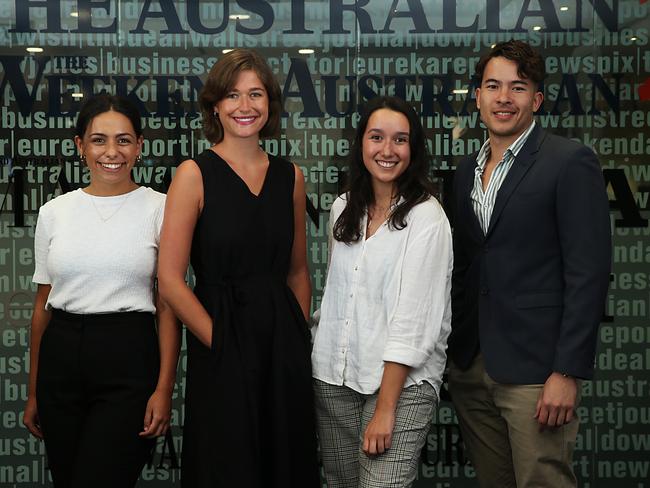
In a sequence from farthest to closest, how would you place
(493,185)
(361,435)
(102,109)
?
(102,109) → (493,185) → (361,435)

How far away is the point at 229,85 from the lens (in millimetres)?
3293

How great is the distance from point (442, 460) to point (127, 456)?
2.33m

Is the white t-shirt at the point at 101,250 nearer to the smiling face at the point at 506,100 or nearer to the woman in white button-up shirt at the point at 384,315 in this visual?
the woman in white button-up shirt at the point at 384,315

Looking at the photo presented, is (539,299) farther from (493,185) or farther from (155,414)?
(155,414)

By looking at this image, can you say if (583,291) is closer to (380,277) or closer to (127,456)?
(380,277)

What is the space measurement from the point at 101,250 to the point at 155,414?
635mm

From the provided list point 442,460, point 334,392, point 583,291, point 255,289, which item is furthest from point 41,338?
point 442,460

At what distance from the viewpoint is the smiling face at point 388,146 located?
3.20 meters

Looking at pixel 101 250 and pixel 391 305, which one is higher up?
pixel 101 250

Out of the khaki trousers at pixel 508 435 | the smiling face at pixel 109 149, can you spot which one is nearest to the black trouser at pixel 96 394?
the smiling face at pixel 109 149

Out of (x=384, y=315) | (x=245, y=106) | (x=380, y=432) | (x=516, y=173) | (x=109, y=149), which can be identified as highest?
(x=245, y=106)

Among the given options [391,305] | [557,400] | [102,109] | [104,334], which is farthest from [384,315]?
[102,109]

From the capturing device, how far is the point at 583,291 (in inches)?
122

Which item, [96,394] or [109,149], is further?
[109,149]
